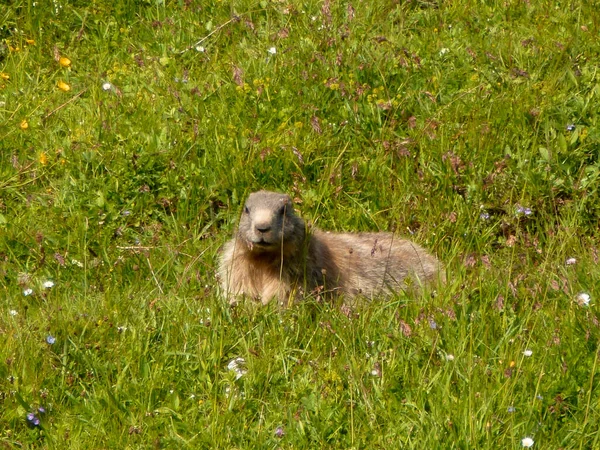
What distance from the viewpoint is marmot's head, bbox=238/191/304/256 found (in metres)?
6.37

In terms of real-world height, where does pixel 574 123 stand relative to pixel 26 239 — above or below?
above

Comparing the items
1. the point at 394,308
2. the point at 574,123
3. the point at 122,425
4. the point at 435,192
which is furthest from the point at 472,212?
the point at 122,425

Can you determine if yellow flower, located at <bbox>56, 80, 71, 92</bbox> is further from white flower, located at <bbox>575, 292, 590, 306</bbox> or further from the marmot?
white flower, located at <bbox>575, 292, 590, 306</bbox>

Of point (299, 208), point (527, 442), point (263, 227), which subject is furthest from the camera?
point (299, 208)

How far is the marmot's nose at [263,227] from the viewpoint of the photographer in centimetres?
632

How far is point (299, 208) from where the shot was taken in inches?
285

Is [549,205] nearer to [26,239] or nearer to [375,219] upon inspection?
[375,219]

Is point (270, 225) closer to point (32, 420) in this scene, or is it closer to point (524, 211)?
point (524, 211)

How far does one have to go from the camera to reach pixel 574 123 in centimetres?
751

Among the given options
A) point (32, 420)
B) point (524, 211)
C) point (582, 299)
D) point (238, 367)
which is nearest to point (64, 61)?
point (524, 211)

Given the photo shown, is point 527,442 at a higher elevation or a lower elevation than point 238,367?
higher

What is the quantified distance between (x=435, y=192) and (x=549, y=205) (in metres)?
0.72

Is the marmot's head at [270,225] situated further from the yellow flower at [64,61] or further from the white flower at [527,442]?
the yellow flower at [64,61]

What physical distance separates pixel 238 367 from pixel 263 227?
112 cm
